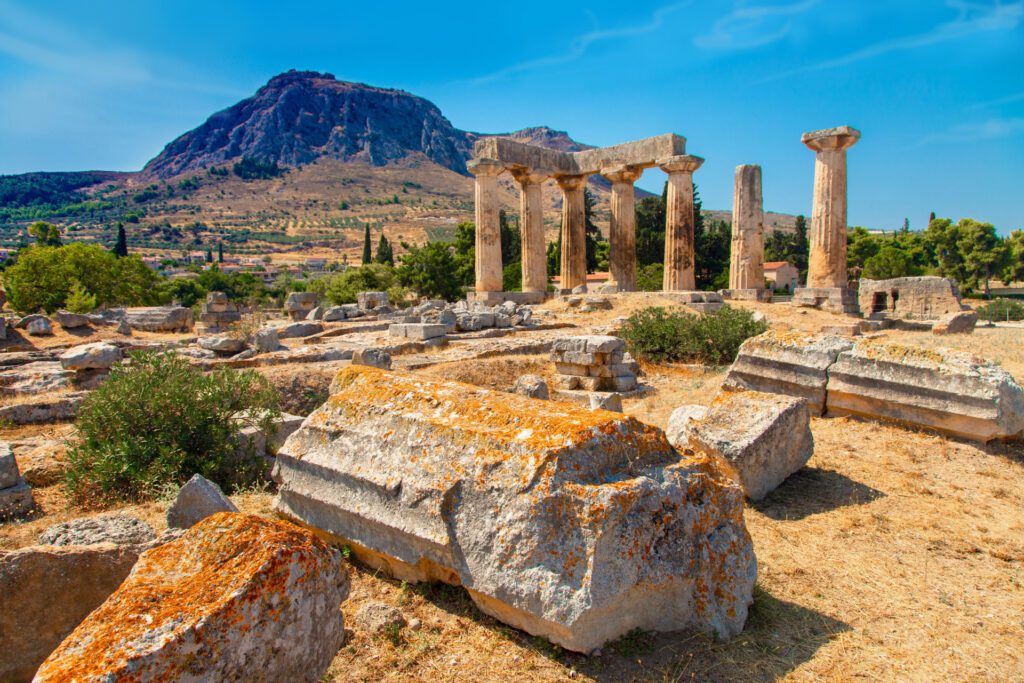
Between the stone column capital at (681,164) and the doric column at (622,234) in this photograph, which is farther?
the doric column at (622,234)

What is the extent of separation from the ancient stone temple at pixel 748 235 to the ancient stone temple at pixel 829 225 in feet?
5.87

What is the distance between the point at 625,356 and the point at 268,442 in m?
6.34

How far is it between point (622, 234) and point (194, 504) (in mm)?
22620

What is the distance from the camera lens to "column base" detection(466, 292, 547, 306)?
22.0 meters

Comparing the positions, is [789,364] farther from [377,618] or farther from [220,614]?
[220,614]

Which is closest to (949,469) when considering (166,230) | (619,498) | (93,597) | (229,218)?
(619,498)

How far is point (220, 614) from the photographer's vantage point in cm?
205

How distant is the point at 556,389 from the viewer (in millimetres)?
10164

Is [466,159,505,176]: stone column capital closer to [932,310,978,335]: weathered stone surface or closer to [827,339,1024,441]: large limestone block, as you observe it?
[932,310,978,335]: weathered stone surface

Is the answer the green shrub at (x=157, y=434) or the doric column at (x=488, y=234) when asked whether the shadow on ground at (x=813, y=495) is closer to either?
the green shrub at (x=157, y=434)

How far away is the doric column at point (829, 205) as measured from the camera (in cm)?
2019

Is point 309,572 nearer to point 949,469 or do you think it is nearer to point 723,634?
point 723,634

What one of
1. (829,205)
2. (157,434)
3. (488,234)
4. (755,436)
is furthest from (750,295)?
(157,434)

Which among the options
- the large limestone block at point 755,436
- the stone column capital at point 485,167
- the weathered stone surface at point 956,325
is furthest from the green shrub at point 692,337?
the stone column capital at point 485,167
